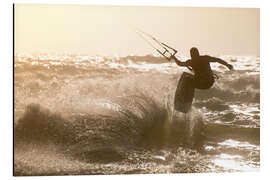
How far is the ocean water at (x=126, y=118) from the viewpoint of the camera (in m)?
3.24

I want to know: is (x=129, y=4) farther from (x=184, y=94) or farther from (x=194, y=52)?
(x=184, y=94)

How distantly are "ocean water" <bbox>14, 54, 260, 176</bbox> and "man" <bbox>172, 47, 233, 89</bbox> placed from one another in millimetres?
51

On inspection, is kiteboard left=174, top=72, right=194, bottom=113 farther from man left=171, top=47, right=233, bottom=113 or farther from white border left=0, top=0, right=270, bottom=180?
white border left=0, top=0, right=270, bottom=180

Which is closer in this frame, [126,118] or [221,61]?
[126,118]

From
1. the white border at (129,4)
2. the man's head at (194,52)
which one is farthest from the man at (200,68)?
the white border at (129,4)

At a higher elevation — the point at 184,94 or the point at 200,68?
the point at 200,68

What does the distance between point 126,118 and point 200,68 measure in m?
0.71

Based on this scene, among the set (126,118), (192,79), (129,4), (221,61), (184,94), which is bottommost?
(126,118)

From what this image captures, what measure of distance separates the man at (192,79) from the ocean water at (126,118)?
0.05 meters

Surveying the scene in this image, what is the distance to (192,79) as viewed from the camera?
3.43 metres

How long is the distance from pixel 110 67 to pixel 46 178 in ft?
3.18

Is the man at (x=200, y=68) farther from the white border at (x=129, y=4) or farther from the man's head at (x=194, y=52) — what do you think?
the white border at (x=129, y=4)

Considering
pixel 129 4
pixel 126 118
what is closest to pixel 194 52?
pixel 129 4
